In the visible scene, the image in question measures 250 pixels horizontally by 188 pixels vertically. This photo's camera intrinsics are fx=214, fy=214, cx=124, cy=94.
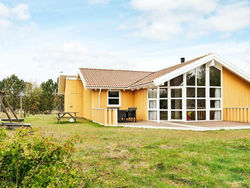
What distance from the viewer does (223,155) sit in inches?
217

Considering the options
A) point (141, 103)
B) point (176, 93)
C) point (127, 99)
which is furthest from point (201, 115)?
point (127, 99)

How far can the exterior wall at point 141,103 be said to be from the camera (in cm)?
1489

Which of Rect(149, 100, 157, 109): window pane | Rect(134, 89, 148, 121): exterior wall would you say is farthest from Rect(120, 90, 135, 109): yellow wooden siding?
Rect(149, 100, 157, 109): window pane

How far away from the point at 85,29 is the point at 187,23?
8710mm

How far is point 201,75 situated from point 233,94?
2920 mm

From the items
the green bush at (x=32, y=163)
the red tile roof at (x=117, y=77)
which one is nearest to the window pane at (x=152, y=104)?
the red tile roof at (x=117, y=77)

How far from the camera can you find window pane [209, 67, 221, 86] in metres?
14.3

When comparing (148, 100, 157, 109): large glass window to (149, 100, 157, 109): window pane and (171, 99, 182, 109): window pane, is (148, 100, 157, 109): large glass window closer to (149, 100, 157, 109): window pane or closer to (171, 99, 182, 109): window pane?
(149, 100, 157, 109): window pane

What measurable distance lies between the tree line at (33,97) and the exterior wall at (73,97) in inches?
181

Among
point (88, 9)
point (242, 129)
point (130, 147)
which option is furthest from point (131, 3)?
point (130, 147)

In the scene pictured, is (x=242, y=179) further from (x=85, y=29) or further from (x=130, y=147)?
(x=85, y=29)

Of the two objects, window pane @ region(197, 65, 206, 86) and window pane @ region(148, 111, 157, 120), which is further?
window pane @ region(148, 111, 157, 120)

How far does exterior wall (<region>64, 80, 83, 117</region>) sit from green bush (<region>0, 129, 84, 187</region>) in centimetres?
1934

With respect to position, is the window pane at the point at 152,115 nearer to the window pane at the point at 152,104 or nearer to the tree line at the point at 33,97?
the window pane at the point at 152,104
